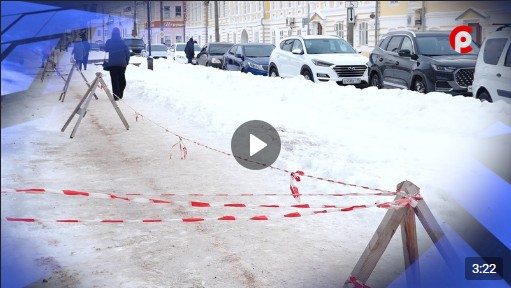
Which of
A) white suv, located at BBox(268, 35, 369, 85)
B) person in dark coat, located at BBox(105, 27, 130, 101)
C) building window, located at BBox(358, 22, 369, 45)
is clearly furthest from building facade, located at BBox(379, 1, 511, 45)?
person in dark coat, located at BBox(105, 27, 130, 101)

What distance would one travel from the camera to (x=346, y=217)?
6.16 metres

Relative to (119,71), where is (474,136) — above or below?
below

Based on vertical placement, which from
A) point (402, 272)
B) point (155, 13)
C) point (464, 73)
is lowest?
point (402, 272)

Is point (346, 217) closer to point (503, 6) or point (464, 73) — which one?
point (464, 73)

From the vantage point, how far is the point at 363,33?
42219mm

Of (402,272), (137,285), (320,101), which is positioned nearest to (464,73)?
(320,101)

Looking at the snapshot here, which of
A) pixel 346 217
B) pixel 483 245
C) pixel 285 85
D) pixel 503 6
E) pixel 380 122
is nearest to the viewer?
pixel 483 245

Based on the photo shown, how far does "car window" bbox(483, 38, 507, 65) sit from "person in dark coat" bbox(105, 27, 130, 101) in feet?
29.0

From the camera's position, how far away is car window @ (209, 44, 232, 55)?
31.4 metres

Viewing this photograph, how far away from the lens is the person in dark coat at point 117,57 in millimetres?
15641

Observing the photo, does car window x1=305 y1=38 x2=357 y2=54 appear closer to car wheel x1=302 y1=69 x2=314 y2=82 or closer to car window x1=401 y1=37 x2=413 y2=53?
car wheel x1=302 y1=69 x2=314 y2=82

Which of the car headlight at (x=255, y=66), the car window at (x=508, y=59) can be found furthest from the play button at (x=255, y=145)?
the car headlight at (x=255, y=66)

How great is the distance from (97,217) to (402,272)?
317cm
